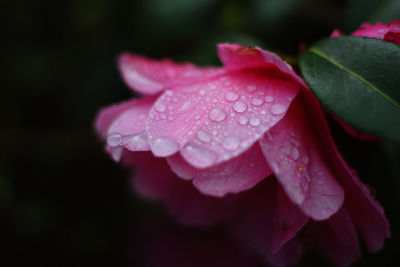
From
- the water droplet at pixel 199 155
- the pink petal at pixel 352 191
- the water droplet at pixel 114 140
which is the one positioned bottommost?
the pink petal at pixel 352 191

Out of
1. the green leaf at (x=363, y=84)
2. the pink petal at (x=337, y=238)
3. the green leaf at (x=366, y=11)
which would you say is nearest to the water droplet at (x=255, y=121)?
the green leaf at (x=363, y=84)

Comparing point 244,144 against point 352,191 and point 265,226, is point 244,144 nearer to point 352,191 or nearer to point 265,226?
point 352,191

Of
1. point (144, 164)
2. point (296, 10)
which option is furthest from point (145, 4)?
point (144, 164)

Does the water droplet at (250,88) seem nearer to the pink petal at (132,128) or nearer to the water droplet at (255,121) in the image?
the water droplet at (255,121)

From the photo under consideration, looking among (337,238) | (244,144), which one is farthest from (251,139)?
(337,238)

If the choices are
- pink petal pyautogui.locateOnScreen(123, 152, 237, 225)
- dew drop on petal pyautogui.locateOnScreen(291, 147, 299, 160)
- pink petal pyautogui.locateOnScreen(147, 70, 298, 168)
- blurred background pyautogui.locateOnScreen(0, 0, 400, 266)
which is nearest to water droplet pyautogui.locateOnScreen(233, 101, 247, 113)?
pink petal pyautogui.locateOnScreen(147, 70, 298, 168)

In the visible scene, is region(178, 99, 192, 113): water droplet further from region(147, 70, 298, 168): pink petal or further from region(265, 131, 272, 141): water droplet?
region(265, 131, 272, 141): water droplet

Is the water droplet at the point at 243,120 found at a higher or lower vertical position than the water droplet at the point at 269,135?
higher
